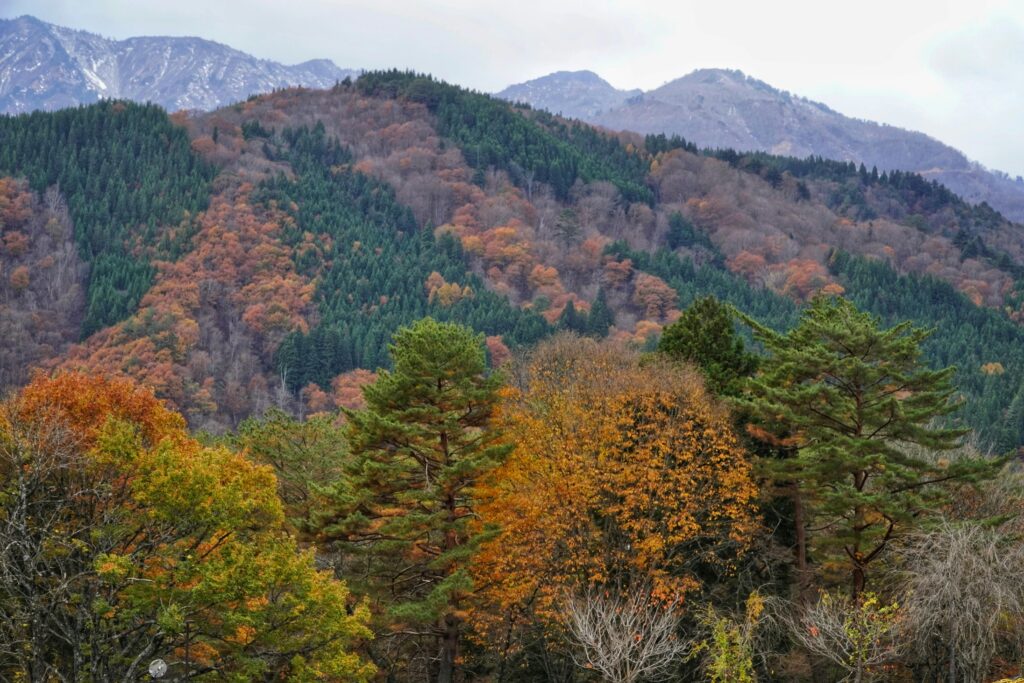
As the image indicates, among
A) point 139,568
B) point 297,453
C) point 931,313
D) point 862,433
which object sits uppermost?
point 862,433

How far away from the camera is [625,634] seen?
73.2 ft

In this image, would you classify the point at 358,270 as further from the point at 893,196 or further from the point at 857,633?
the point at 893,196

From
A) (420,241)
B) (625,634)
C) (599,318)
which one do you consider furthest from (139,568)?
(420,241)

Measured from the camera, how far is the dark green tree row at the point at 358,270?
108688 mm

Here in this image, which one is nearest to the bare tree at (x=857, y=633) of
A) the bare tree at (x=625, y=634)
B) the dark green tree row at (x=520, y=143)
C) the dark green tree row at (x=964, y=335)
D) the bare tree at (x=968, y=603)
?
the bare tree at (x=968, y=603)

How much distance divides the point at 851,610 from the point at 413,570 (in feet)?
42.4

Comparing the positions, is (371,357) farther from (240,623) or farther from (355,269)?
(240,623)

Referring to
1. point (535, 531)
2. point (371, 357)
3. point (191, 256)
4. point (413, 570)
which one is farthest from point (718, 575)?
point (191, 256)

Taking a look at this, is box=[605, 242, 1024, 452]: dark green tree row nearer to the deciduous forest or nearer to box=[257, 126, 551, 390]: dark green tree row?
box=[257, 126, 551, 390]: dark green tree row

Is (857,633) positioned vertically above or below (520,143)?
below

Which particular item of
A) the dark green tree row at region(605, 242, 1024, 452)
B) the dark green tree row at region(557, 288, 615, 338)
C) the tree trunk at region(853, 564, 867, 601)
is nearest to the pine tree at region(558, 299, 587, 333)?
the dark green tree row at region(557, 288, 615, 338)

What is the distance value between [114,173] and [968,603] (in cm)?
15188

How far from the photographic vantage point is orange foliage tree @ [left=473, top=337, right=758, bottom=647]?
27359 mm

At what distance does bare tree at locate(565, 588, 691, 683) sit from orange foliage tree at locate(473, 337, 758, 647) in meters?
0.74
